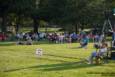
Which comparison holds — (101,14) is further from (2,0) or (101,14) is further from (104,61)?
(104,61)

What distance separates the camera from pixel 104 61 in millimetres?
21828

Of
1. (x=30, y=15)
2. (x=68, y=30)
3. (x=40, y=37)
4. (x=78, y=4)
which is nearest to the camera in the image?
(x=40, y=37)

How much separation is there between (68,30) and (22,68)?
46600mm

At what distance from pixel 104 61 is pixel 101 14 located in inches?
1557

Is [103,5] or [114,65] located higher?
[103,5]

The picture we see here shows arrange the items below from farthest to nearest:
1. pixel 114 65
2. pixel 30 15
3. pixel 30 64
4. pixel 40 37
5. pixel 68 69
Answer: pixel 30 15
pixel 40 37
pixel 30 64
pixel 114 65
pixel 68 69

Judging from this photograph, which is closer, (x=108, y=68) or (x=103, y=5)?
(x=108, y=68)

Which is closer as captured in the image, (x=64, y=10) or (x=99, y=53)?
(x=99, y=53)

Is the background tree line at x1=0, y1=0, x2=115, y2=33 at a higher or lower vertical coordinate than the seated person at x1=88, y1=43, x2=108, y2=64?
higher

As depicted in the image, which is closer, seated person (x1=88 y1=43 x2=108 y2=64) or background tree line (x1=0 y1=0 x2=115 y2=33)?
seated person (x1=88 y1=43 x2=108 y2=64)

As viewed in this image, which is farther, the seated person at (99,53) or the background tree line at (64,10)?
the background tree line at (64,10)

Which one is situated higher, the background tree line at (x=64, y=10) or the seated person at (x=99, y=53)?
the background tree line at (x=64, y=10)

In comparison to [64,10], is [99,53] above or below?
below

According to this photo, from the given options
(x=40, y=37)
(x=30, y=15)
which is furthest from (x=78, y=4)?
(x=30, y=15)
